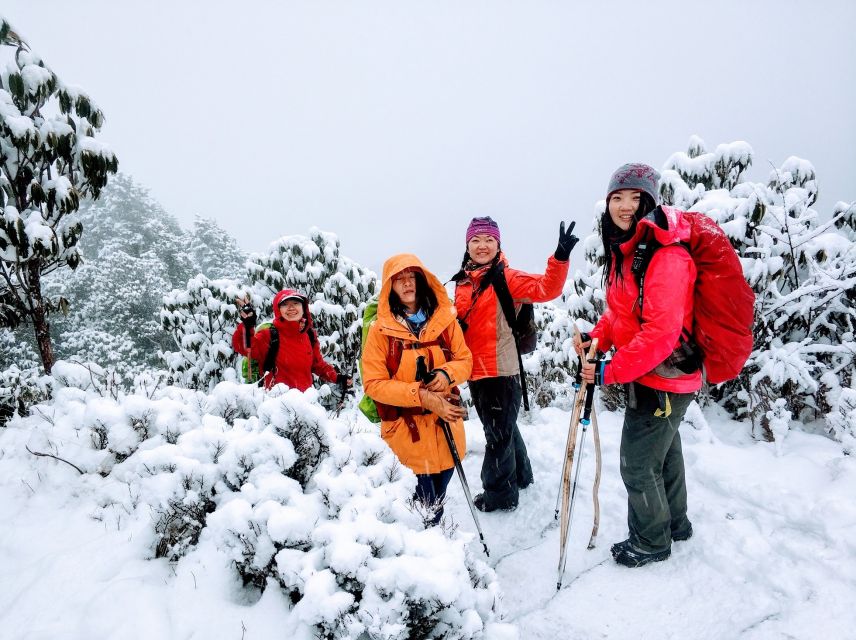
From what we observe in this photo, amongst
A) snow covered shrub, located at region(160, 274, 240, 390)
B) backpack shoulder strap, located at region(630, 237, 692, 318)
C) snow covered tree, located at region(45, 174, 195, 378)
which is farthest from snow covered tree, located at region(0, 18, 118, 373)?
snow covered tree, located at region(45, 174, 195, 378)

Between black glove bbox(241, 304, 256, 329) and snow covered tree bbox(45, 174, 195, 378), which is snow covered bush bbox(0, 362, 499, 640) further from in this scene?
snow covered tree bbox(45, 174, 195, 378)

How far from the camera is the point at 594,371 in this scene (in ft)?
8.79

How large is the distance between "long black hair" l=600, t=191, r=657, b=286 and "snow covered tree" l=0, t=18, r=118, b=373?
633cm

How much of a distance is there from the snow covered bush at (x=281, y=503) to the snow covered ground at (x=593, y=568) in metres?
0.11

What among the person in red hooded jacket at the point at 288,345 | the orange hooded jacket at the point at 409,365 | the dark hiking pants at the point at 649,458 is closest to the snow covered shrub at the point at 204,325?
the person in red hooded jacket at the point at 288,345

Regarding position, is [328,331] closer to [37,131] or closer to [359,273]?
[359,273]

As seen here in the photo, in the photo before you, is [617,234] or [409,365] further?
[409,365]

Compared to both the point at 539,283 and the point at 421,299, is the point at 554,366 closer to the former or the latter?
the point at 539,283

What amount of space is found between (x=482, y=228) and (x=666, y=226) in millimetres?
1442

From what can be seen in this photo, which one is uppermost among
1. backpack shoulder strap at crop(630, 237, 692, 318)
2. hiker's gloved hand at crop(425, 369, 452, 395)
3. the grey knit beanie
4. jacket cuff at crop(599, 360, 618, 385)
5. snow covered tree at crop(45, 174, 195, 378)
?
the grey knit beanie

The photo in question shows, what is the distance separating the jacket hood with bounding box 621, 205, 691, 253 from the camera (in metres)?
2.32

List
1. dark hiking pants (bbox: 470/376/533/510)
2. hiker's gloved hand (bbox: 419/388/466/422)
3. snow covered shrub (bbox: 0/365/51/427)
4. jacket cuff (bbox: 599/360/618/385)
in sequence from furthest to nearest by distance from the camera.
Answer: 1. snow covered shrub (bbox: 0/365/51/427)
2. dark hiking pants (bbox: 470/376/533/510)
3. hiker's gloved hand (bbox: 419/388/466/422)
4. jacket cuff (bbox: 599/360/618/385)

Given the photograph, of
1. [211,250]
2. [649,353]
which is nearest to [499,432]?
[649,353]

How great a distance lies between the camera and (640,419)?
271cm
